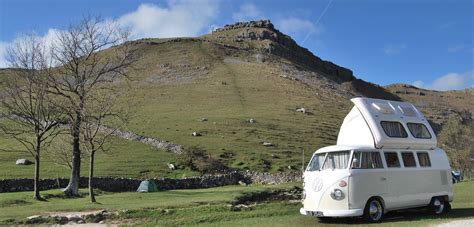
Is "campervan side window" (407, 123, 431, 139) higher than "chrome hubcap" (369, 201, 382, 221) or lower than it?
higher

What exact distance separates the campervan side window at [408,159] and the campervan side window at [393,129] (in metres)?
0.80

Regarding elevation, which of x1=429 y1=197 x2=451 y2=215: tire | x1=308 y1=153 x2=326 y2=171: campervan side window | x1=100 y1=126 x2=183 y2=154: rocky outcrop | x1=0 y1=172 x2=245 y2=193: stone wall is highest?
x1=100 y1=126 x2=183 y2=154: rocky outcrop

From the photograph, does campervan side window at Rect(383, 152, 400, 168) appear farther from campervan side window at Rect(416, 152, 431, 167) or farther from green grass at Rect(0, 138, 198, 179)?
green grass at Rect(0, 138, 198, 179)

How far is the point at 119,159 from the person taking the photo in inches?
2349

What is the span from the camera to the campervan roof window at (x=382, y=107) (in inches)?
819

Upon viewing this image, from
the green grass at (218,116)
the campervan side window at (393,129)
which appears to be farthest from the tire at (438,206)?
the green grass at (218,116)

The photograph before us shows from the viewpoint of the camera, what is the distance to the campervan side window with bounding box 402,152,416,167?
2058 centimetres

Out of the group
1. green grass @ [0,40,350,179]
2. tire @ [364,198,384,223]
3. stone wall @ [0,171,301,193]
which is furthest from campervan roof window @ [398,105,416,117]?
stone wall @ [0,171,301,193]

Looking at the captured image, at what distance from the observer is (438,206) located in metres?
21.7

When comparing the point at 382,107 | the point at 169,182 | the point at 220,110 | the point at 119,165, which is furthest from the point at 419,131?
the point at 220,110

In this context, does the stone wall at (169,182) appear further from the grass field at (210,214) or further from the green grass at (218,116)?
the grass field at (210,214)

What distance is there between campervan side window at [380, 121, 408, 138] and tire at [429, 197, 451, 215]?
336cm

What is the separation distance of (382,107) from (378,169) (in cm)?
314

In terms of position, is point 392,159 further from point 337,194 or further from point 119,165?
point 119,165
